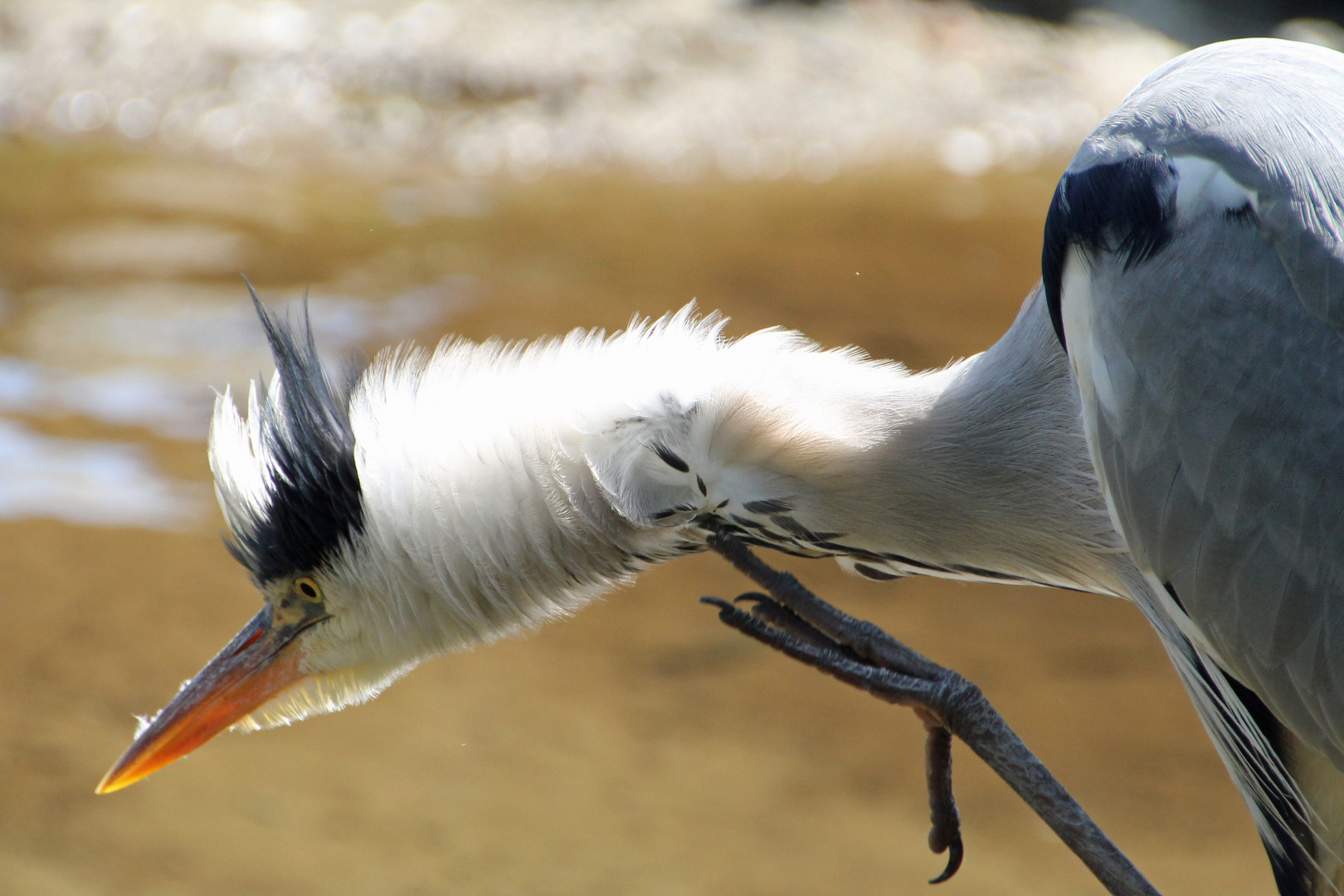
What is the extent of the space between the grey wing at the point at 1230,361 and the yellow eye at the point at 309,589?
4.25ft

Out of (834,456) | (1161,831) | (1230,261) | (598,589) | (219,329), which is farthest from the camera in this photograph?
(219,329)

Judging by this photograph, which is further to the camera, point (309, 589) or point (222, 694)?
point (222, 694)

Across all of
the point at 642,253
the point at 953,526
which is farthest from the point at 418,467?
the point at 642,253

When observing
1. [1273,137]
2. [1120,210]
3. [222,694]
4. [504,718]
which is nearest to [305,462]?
[222,694]

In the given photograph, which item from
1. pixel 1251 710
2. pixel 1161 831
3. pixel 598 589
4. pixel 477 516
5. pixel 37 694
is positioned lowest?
pixel 1161 831

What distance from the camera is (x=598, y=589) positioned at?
2.16m

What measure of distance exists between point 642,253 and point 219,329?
7.37 feet

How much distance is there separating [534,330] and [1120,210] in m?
4.27

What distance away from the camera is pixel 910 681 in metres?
2.10

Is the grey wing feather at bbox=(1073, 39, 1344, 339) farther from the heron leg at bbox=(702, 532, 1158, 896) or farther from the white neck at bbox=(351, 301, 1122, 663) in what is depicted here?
the heron leg at bbox=(702, 532, 1158, 896)

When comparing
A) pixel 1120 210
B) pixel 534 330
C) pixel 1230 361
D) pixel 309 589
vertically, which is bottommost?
pixel 534 330

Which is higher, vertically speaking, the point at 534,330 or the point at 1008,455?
the point at 1008,455

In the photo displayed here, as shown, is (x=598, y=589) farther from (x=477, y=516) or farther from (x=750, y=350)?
(x=750, y=350)

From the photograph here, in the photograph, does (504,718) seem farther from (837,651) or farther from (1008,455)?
(1008,455)
